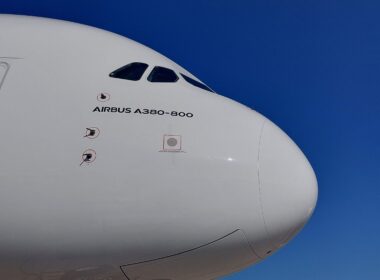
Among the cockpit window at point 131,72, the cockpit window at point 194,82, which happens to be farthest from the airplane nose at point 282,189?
the cockpit window at point 131,72

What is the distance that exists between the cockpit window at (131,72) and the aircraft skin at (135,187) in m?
0.44

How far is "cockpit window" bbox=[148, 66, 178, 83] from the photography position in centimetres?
762

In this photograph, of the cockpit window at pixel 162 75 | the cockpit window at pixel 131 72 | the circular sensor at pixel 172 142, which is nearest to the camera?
the circular sensor at pixel 172 142

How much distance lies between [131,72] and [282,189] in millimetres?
2826

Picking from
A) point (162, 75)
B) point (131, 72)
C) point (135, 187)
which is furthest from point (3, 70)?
point (135, 187)

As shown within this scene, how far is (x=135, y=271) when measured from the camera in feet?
21.6

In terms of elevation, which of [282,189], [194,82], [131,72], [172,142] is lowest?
[282,189]

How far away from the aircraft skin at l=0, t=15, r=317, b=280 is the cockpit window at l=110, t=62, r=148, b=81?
1.43 ft

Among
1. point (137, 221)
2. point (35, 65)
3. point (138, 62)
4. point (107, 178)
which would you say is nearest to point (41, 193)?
point (107, 178)

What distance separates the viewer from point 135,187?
21.2 ft

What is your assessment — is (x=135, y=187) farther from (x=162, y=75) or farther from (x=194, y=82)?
(x=194, y=82)

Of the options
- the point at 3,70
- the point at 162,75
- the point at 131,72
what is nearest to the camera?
the point at 3,70

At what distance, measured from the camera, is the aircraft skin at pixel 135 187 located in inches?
252

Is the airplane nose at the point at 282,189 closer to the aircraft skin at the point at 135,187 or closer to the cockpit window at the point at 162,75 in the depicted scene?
the aircraft skin at the point at 135,187
